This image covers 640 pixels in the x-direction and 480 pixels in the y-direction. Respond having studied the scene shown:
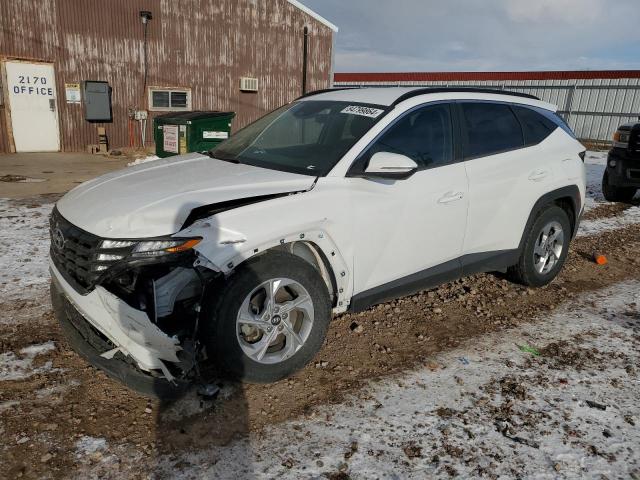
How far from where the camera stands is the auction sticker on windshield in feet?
11.3

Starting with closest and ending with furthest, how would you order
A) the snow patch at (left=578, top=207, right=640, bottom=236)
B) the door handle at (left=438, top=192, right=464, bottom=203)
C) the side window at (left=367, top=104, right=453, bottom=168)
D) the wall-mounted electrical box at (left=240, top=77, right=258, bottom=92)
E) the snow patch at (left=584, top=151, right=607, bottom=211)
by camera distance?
the side window at (left=367, top=104, right=453, bottom=168), the door handle at (left=438, top=192, right=464, bottom=203), the snow patch at (left=578, top=207, right=640, bottom=236), the snow patch at (left=584, top=151, right=607, bottom=211), the wall-mounted electrical box at (left=240, top=77, right=258, bottom=92)

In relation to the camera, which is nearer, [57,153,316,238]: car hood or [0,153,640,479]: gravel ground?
[0,153,640,479]: gravel ground

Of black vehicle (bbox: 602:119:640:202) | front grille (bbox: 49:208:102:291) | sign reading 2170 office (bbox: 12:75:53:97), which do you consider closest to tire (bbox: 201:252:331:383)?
front grille (bbox: 49:208:102:291)

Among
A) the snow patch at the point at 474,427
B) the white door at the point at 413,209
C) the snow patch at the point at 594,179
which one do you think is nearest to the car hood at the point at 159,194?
the white door at the point at 413,209

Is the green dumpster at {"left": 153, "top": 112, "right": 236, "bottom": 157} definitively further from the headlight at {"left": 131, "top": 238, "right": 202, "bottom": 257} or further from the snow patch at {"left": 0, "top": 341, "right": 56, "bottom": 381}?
the headlight at {"left": 131, "top": 238, "right": 202, "bottom": 257}

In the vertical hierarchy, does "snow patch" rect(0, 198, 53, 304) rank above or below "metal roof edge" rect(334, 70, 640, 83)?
below

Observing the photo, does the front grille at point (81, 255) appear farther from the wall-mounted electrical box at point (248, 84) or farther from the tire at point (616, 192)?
the wall-mounted electrical box at point (248, 84)

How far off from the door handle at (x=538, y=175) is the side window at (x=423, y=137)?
949 millimetres

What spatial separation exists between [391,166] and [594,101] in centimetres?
2237

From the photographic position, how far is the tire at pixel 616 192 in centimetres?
871

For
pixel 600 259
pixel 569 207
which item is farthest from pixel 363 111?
pixel 600 259

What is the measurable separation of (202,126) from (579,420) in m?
8.17

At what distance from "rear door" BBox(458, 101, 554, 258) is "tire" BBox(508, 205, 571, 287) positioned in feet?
0.69

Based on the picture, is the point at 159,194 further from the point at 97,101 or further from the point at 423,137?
the point at 97,101
